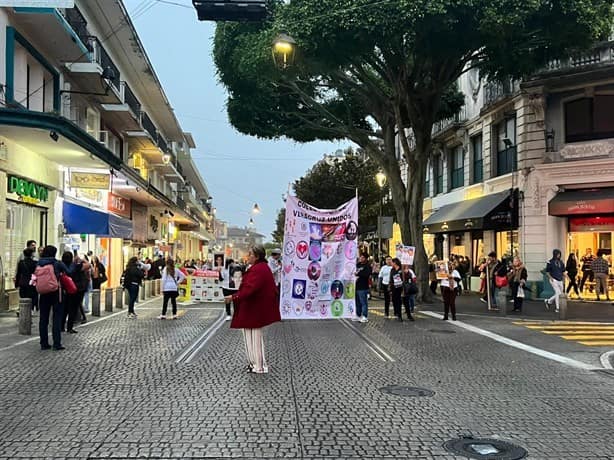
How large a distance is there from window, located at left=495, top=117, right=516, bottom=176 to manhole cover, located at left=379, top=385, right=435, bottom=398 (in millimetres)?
18858

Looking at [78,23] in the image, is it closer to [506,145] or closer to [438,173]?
[506,145]

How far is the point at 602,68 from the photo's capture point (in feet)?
70.8

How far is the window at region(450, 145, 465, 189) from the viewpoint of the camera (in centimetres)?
3153

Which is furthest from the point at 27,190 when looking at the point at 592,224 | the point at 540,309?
the point at 592,224

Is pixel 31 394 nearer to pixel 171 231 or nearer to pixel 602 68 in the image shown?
pixel 602 68

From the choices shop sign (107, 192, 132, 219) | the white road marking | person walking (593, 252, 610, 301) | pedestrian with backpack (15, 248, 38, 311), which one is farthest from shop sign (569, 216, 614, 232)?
shop sign (107, 192, 132, 219)

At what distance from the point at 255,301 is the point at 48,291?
3.99 meters

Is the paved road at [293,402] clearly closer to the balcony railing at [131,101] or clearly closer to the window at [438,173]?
the balcony railing at [131,101]

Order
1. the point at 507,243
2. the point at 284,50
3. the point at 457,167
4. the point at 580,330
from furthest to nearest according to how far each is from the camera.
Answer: the point at 457,167, the point at 507,243, the point at 284,50, the point at 580,330

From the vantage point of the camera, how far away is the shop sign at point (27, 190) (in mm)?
17109

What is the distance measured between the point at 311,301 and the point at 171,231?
42.2 m

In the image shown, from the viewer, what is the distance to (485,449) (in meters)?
5.66

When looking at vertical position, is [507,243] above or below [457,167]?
below

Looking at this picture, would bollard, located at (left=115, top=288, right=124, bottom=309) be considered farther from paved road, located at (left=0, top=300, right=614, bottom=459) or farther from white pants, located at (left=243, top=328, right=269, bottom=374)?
white pants, located at (left=243, top=328, right=269, bottom=374)
